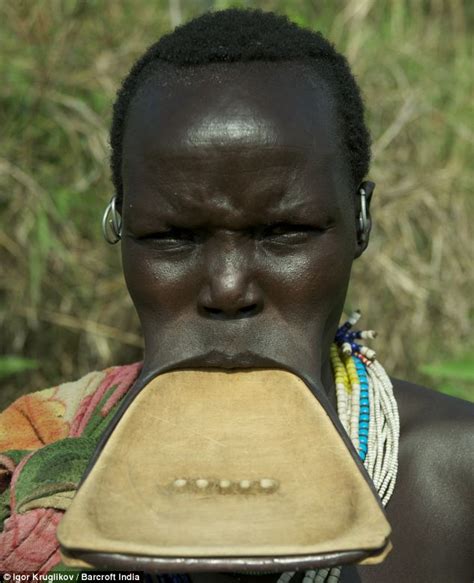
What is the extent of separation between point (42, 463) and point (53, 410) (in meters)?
0.31

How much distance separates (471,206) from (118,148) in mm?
2380

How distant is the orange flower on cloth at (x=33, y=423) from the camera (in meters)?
1.99

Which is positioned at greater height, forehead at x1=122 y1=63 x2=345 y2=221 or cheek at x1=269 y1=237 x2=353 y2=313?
forehead at x1=122 y1=63 x2=345 y2=221

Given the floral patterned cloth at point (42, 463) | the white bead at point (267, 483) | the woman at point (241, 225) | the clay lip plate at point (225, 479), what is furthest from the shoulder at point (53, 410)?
the white bead at point (267, 483)

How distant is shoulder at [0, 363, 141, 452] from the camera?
2.00 meters

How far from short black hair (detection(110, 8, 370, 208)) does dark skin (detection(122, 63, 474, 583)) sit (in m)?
0.03

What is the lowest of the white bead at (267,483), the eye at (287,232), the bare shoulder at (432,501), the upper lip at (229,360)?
the bare shoulder at (432,501)

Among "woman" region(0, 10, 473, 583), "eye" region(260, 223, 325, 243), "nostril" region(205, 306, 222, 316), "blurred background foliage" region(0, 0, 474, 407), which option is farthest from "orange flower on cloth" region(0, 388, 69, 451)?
"blurred background foliage" region(0, 0, 474, 407)

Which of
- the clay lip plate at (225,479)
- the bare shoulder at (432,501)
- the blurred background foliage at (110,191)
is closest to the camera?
the clay lip plate at (225,479)

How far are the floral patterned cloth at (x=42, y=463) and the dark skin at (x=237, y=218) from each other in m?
0.28

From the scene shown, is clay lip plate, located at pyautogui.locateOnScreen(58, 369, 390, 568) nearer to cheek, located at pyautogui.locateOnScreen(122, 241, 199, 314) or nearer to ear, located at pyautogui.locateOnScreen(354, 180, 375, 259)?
cheek, located at pyautogui.locateOnScreen(122, 241, 199, 314)

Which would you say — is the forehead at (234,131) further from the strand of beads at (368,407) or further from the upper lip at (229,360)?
the strand of beads at (368,407)

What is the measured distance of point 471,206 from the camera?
3951 mm

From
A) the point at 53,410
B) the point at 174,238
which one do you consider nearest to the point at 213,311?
the point at 174,238
